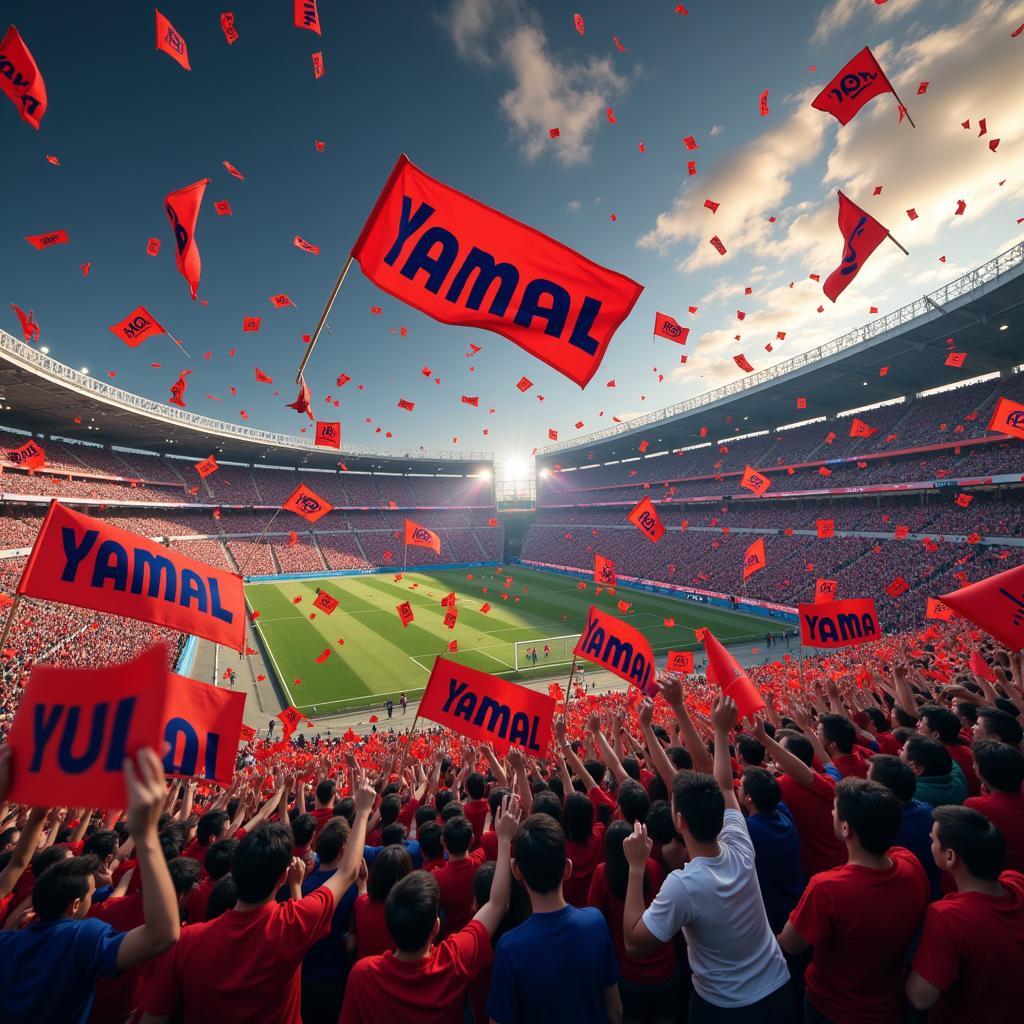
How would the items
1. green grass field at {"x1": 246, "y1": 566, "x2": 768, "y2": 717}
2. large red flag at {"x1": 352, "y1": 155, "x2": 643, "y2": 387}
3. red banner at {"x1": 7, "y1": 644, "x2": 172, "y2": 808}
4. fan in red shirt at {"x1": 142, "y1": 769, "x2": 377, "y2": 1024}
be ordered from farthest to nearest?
green grass field at {"x1": 246, "y1": 566, "x2": 768, "y2": 717} → large red flag at {"x1": 352, "y1": 155, "x2": 643, "y2": 387} → fan in red shirt at {"x1": 142, "y1": 769, "x2": 377, "y2": 1024} → red banner at {"x1": 7, "y1": 644, "x2": 172, "y2": 808}

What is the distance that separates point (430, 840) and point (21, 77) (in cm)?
1399

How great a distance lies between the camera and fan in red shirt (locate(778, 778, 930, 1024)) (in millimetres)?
2510

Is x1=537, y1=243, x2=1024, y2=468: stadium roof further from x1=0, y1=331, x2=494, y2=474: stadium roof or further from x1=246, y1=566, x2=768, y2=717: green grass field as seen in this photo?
x1=0, y1=331, x2=494, y2=474: stadium roof

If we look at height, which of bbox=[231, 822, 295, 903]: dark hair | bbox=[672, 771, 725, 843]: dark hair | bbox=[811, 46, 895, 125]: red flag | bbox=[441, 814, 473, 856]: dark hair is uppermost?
bbox=[811, 46, 895, 125]: red flag

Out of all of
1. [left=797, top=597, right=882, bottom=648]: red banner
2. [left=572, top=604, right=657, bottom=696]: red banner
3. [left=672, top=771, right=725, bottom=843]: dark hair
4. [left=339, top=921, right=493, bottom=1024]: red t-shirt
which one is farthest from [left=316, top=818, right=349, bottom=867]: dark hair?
[left=797, top=597, right=882, bottom=648]: red banner

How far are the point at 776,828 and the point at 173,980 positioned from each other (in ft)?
11.6

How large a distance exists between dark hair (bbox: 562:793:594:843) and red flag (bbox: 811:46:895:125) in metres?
12.7

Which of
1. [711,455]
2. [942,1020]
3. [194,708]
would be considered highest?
[711,455]

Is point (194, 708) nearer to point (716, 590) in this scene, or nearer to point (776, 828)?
point (776, 828)

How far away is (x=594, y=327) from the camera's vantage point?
203 inches

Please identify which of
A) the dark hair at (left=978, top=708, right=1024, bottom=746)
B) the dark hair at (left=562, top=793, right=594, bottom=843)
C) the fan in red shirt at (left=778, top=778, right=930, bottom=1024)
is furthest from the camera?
the dark hair at (left=978, top=708, right=1024, bottom=746)

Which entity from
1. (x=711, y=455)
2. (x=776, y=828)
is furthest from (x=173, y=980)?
(x=711, y=455)

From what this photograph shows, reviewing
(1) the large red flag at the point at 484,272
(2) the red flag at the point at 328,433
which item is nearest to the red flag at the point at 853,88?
(1) the large red flag at the point at 484,272

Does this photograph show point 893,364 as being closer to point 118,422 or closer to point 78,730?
point 78,730
